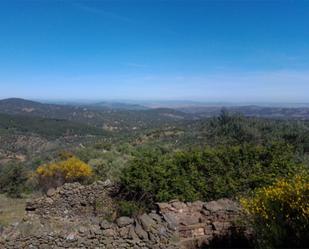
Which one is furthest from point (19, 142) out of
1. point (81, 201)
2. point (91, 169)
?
point (81, 201)

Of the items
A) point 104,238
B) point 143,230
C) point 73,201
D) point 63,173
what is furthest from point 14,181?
point 143,230

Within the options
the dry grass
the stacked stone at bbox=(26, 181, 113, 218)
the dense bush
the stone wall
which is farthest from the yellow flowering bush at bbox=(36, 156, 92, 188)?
the stone wall

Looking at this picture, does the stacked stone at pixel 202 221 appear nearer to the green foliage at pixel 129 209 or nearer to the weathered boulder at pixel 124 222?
the weathered boulder at pixel 124 222

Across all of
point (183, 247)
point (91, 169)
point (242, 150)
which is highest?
point (242, 150)

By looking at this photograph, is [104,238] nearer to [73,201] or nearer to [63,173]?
[73,201]

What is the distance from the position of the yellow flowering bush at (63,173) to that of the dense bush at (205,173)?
12.2 metres

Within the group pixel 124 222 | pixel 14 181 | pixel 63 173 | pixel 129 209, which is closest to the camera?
pixel 124 222

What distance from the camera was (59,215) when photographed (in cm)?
1115

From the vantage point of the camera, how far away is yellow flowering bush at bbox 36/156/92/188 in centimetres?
2333

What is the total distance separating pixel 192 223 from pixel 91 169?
67.9 feet

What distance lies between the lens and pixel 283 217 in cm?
532

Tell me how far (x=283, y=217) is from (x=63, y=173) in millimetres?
22144

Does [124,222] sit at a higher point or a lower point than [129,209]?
higher

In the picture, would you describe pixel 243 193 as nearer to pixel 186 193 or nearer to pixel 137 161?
pixel 186 193
